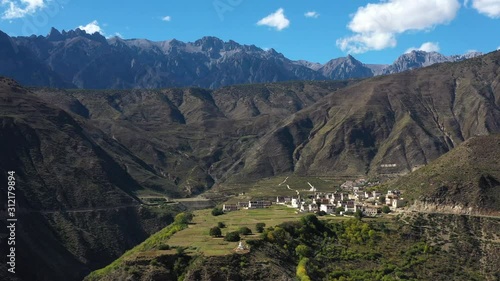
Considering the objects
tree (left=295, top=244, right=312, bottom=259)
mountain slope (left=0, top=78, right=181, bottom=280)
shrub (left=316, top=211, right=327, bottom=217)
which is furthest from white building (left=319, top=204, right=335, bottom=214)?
mountain slope (left=0, top=78, right=181, bottom=280)

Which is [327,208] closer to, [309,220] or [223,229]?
[309,220]

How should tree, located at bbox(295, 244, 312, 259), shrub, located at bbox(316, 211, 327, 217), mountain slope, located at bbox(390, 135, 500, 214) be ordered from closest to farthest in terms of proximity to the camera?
tree, located at bbox(295, 244, 312, 259)
mountain slope, located at bbox(390, 135, 500, 214)
shrub, located at bbox(316, 211, 327, 217)

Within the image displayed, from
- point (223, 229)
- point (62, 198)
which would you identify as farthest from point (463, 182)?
point (62, 198)

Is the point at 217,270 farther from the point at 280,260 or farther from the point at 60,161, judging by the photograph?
the point at 60,161

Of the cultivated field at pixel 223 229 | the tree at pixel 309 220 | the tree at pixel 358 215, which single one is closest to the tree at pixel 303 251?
the cultivated field at pixel 223 229

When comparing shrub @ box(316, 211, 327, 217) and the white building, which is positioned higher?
the white building

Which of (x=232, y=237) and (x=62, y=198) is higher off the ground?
(x=62, y=198)

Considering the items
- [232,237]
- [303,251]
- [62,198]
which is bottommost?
[303,251]

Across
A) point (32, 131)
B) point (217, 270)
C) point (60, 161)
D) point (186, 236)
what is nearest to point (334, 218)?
point (186, 236)

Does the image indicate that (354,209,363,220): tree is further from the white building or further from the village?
the white building

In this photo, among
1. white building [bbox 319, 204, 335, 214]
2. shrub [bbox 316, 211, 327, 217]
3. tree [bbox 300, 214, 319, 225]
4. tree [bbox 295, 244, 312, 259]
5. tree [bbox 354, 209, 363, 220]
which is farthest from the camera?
white building [bbox 319, 204, 335, 214]

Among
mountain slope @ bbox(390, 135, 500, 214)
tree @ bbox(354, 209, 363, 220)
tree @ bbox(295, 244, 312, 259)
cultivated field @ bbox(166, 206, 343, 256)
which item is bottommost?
tree @ bbox(295, 244, 312, 259)
